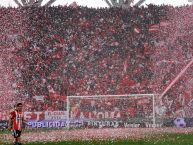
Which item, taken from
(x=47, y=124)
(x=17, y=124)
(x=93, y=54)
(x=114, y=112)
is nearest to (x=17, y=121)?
(x=17, y=124)

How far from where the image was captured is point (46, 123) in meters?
30.5

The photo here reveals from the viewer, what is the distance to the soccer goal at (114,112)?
29594mm

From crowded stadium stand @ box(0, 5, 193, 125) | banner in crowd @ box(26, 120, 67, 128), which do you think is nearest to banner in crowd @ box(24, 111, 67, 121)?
banner in crowd @ box(26, 120, 67, 128)

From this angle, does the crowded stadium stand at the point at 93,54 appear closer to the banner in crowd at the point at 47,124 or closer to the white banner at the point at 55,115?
the white banner at the point at 55,115

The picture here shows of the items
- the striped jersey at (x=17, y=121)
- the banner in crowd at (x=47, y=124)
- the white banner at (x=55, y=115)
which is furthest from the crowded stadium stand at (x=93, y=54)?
the striped jersey at (x=17, y=121)

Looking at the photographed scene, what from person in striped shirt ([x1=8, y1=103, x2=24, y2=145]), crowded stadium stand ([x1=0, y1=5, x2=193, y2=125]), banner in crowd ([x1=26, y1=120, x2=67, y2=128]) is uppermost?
crowded stadium stand ([x1=0, y1=5, x2=193, y2=125])

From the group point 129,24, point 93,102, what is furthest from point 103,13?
point 93,102

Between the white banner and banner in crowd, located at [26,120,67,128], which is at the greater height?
the white banner

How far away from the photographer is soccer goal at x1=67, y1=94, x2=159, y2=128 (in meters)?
29.6

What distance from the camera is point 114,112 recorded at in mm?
29672

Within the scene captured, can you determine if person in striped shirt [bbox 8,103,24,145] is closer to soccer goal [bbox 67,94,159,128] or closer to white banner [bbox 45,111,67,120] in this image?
soccer goal [bbox 67,94,159,128]

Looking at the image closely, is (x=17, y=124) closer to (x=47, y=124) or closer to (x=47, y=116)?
(x=47, y=124)

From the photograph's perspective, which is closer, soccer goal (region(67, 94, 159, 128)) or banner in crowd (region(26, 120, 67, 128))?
soccer goal (region(67, 94, 159, 128))

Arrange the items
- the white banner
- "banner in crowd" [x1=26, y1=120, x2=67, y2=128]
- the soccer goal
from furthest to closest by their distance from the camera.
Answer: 1. the white banner
2. "banner in crowd" [x1=26, y1=120, x2=67, y2=128]
3. the soccer goal
